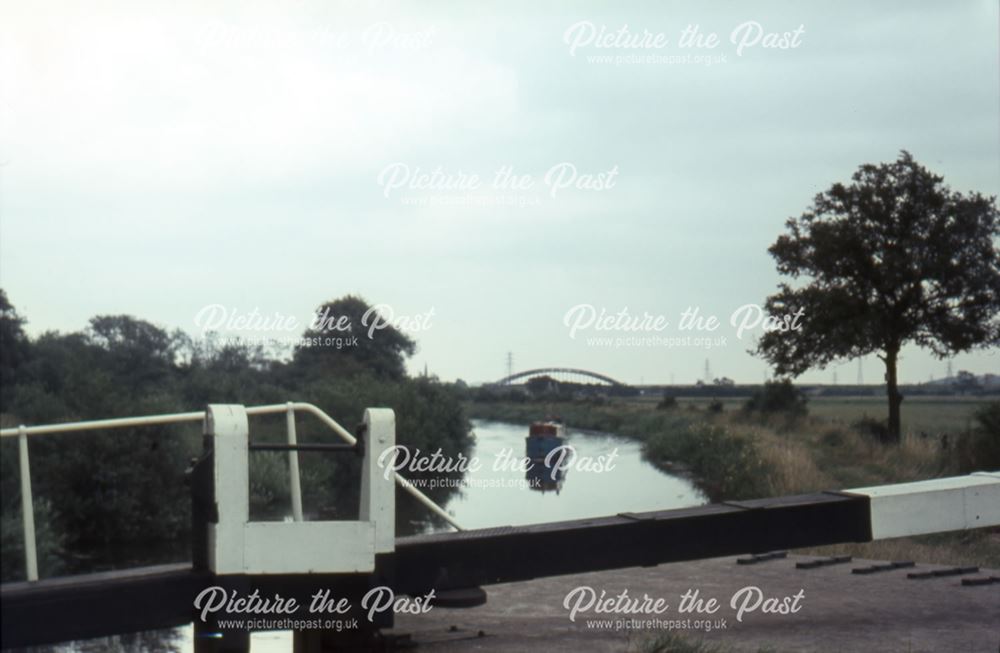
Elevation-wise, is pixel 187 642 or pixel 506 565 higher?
pixel 506 565

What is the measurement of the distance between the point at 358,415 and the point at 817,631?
55.2 feet

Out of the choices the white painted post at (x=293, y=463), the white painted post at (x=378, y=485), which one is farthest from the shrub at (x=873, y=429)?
the white painted post at (x=378, y=485)

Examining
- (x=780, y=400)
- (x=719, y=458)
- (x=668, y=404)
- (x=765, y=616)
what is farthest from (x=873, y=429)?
(x=765, y=616)

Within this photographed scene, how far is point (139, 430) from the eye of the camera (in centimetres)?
1558

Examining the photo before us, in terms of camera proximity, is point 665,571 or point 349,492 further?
point 349,492

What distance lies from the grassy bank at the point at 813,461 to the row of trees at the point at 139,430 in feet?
19.0

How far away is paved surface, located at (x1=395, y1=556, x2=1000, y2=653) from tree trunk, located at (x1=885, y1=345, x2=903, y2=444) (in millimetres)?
19180

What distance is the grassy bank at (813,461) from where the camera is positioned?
1101 centimetres

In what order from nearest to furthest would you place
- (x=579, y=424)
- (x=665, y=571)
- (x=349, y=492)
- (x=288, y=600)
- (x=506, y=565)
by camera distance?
(x=288, y=600) < (x=506, y=565) < (x=665, y=571) < (x=349, y=492) < (x=579, y=424)

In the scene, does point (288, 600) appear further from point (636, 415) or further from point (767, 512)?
point (636, 415)

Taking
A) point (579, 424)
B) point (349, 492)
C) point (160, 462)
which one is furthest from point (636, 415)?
point (160, 462)

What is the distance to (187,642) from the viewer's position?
10.2 m

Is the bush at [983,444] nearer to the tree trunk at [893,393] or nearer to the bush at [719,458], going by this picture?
the bush at [719,458]

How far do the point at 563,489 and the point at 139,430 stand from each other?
11404 millimetres
